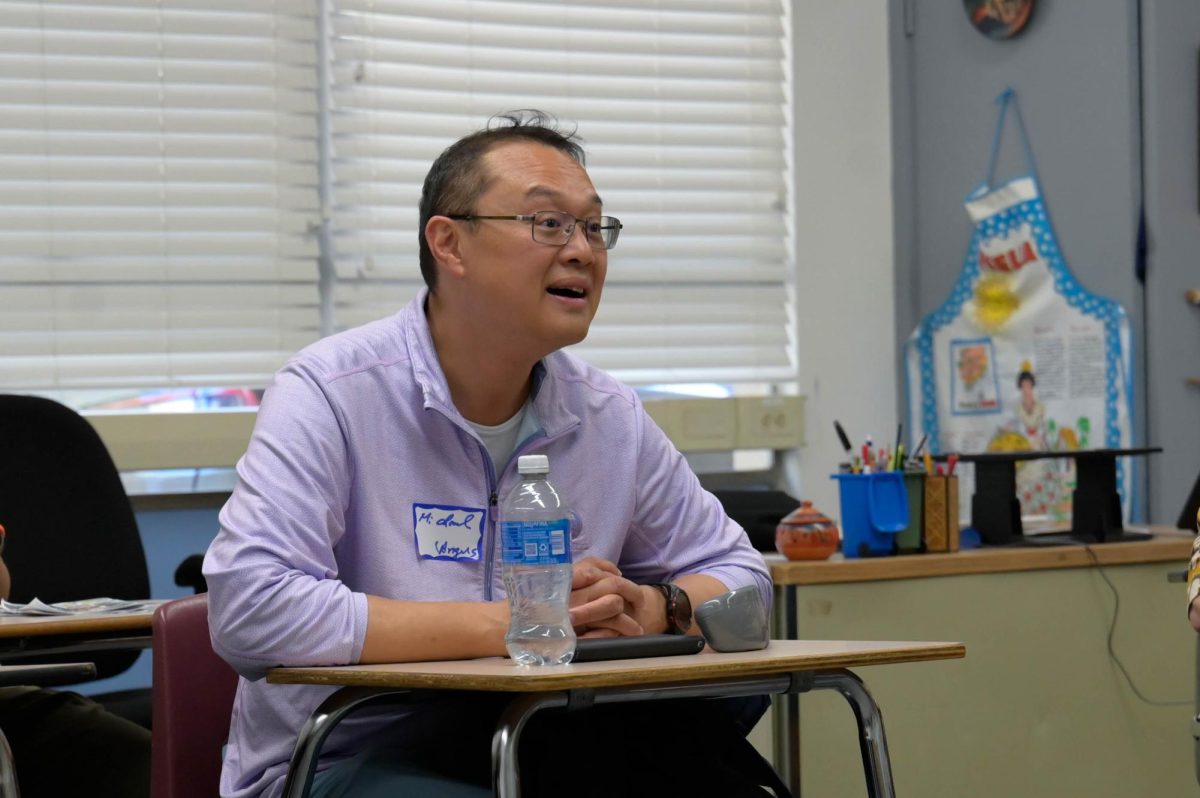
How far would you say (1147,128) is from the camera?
4.14 m

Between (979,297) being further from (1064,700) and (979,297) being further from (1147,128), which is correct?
(1064,700)

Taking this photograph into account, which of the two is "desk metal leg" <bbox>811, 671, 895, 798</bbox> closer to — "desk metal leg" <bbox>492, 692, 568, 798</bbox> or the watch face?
the watch face

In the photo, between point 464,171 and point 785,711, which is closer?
point 464,171

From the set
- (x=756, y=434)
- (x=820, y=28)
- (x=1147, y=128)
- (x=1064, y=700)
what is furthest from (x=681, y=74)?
(x=1064, y=700)

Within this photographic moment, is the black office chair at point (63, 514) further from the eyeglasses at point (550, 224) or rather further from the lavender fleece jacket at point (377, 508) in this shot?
the eyeglasses at point (550, 224)

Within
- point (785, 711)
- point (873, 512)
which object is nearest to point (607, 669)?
point (785, 711)

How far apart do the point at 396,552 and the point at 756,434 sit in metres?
2.49

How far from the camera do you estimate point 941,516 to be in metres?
2.94

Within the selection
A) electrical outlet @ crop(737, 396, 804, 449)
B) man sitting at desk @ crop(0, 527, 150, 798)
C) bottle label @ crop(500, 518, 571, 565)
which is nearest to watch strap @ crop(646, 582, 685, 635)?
bottle label @ crop(500, 518, 571, 565)

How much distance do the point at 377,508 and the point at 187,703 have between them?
1.17 ft

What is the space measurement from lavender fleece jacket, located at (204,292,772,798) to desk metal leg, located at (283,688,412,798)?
7 centimetres

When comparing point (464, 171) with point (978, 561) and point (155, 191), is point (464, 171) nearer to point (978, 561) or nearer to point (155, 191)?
point (978, 561)

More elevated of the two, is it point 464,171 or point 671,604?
point 464,171

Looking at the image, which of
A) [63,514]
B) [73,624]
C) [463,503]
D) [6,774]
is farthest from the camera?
[63,514]
